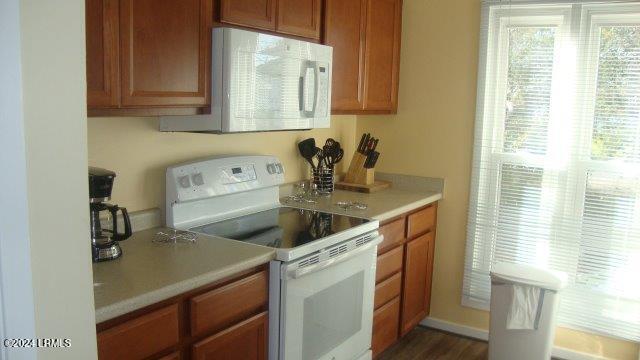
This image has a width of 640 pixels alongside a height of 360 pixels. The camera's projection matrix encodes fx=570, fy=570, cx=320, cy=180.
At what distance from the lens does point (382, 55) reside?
10.9 feet

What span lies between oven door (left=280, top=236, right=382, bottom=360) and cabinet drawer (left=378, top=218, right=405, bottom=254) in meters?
0.19

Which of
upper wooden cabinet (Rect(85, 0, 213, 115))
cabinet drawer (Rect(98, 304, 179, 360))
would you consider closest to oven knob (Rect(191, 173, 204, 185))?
upper wooden cabinet (Rect(85, 0, 213, 115))

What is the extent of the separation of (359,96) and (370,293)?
1.10 metres

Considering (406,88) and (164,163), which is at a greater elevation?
(406,88)

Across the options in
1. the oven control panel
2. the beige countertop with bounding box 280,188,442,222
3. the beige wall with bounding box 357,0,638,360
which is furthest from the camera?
the beige wall with bounding box 357,0,638,360

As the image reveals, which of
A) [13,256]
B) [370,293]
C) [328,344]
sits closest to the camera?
[13,256]

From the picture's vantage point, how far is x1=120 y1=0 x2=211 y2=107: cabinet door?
1.82m

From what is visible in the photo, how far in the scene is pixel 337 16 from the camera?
2887 millimetres

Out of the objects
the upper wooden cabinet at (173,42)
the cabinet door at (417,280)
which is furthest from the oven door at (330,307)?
the upper wooden cabinet at (173,42)

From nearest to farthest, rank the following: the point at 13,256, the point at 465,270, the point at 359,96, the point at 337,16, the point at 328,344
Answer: the point at 13,256 < the point at 328,344 < the point at 337,16 < the point at 359,96 < the point at 465,270

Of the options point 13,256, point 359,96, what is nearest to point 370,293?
point 359,96

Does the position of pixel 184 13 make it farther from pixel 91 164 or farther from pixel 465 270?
pixel 465 270

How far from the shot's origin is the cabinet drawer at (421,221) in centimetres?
315

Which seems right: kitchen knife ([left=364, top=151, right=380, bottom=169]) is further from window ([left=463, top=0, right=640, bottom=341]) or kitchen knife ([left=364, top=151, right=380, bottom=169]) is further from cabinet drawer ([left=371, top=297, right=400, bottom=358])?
cabinet drawer ([left=371, top=297, right=400, bottom=358])
